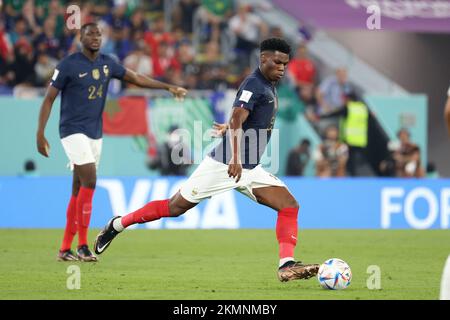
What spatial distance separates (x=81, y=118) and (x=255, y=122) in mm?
2595

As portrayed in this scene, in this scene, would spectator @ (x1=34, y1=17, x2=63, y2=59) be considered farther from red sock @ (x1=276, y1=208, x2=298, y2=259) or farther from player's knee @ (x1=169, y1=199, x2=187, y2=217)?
red sock @ (x1=276, y1=208, x2=298, y2=259)

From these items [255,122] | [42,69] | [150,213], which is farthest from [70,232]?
[42,69]

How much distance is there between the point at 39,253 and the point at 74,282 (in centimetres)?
345

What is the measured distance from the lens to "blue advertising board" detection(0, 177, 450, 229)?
694 inches

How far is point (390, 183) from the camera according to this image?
18.5 metres

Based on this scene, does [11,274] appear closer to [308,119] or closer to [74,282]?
[74,282]

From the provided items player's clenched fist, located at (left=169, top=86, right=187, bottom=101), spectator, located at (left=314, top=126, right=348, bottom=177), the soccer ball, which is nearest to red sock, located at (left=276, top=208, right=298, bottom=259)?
the soccer ball

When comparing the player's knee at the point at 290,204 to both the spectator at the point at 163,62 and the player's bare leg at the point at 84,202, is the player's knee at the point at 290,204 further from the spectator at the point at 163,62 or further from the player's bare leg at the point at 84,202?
the spectator at the point at 163,62

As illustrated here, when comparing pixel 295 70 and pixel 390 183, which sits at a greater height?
pixel 295 70

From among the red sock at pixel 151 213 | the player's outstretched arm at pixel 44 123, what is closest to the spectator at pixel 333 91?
the player's outstretched arm at pixel 44 123

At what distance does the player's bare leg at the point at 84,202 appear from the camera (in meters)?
11.9

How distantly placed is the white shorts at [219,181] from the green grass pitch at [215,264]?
83cm

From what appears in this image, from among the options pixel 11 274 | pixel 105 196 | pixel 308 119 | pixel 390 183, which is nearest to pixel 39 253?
pixel 11 274

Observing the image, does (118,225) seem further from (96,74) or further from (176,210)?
(96,74)
